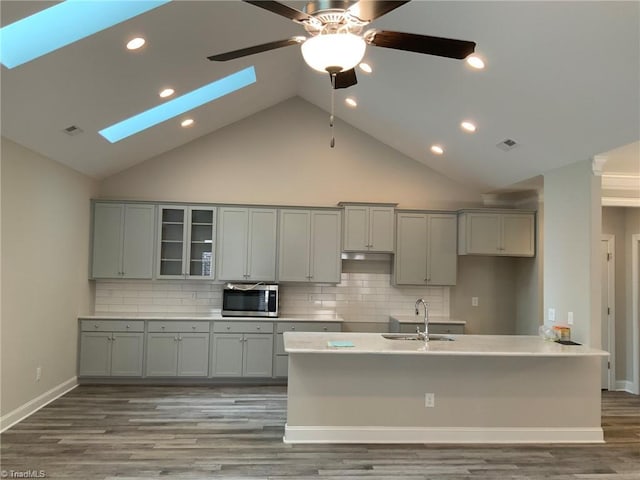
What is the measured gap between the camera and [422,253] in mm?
6746

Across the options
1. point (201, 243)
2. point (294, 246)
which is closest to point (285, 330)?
point (294, 246)

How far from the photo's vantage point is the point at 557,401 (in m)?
4.54

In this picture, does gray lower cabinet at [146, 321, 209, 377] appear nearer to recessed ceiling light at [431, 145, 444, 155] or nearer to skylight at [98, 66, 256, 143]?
skylight at [98, 66, 256, 143]

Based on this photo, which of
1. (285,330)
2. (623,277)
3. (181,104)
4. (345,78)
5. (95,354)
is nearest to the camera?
(345,78)

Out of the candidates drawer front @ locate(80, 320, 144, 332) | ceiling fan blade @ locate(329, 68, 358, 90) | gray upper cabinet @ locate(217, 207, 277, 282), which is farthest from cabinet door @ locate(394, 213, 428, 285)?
ceiling fan blade @ locate(329, 68, 358, 90)

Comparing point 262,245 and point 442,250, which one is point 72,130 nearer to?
point 262,245

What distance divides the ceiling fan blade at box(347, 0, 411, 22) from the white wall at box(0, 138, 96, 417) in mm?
3579

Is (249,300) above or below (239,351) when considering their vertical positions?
above

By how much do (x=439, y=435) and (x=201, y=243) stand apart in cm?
385

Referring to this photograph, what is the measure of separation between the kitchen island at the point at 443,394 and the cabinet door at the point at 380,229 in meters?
2.24

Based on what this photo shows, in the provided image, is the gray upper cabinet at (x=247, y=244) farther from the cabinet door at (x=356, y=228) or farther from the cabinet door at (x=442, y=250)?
the cabinet door at (x=442, y=250)

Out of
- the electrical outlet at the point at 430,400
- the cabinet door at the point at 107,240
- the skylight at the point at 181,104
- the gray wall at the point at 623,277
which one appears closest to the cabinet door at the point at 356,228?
the skylight at the point at 181,104

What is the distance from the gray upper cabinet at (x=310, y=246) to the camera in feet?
21.6

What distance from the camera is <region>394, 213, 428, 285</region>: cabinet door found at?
6719 millimetres
